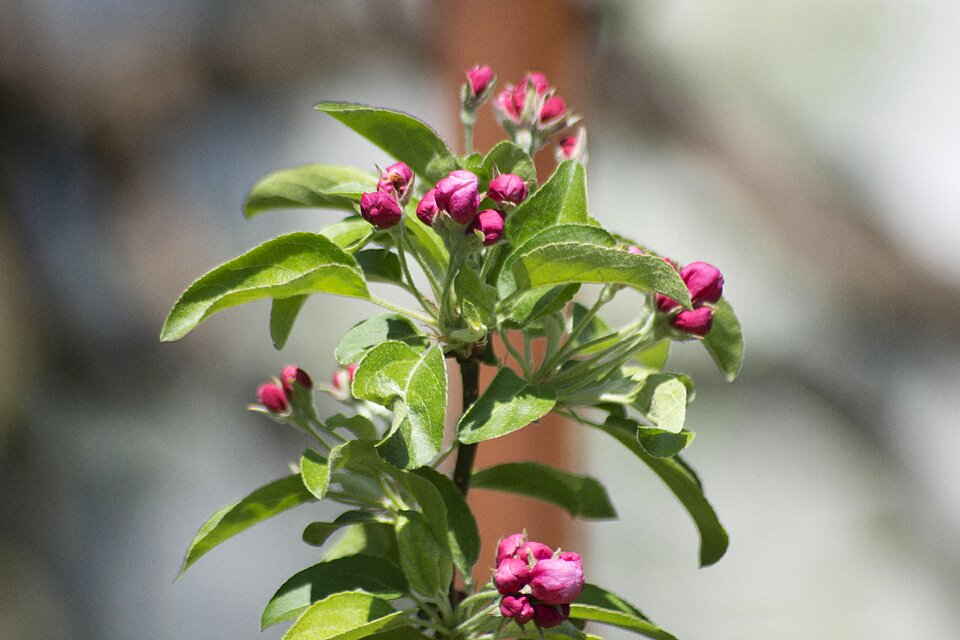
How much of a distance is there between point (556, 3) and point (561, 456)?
0.79 metres

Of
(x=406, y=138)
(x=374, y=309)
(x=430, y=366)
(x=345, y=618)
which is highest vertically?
(x=374, y=309)

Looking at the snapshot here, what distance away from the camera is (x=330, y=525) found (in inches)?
17.3

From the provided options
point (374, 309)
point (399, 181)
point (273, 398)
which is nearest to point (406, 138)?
point (399, 181)

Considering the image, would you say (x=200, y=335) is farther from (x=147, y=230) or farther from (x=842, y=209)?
(x=842, y=209)

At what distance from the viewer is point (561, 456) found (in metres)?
1.73

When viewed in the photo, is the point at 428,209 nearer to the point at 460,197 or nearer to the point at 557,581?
the point at 460,197

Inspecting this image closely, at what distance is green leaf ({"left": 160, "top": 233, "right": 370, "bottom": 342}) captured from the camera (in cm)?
38

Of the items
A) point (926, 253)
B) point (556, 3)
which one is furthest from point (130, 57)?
point (926, 253)

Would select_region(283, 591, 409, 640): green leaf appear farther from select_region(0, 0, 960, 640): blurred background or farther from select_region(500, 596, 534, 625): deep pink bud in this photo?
select_region(0, 0, 960, 640): blurred background

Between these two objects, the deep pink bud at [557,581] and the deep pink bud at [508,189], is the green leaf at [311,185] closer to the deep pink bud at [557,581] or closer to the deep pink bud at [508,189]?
the deep pink bud at [508,189]

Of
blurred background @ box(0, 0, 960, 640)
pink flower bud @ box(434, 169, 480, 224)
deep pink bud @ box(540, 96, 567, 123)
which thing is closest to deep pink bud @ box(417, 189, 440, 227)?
pink flower bud @ box(434, 169, 480, 224)

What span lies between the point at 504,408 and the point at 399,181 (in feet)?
0.33

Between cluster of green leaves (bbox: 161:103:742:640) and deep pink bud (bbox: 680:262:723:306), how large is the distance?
0.02 meters

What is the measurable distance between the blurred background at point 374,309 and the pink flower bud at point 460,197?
1.69 meters
